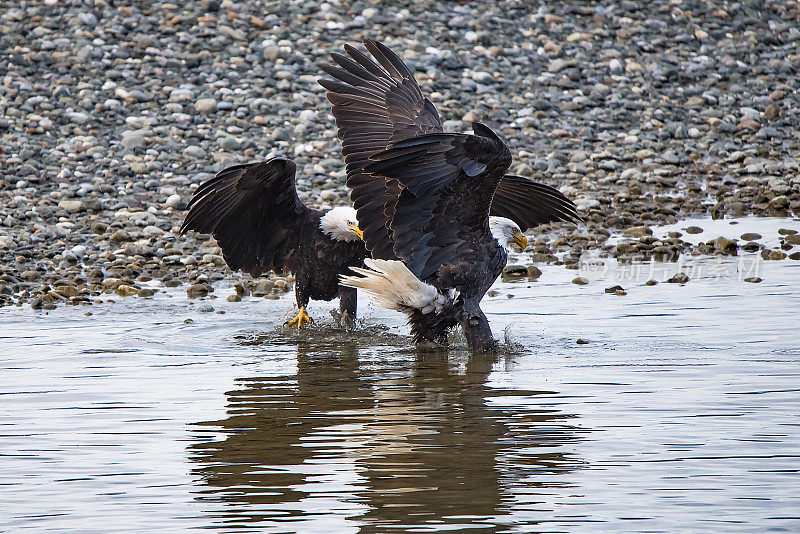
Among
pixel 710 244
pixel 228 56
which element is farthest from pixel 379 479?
pixel 228 56

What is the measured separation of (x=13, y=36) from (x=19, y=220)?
4056 mm

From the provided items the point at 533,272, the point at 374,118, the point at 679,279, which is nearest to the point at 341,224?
the point at 374,118

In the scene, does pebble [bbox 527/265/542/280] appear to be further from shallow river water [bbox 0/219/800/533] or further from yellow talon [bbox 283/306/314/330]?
yellow talon [bbox 283/306/314/330]

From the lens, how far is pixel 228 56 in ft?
37.5

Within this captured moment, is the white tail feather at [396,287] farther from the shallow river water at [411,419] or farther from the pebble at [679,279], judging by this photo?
the pebble at [679,279]

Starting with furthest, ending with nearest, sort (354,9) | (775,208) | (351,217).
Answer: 1. (354,9)
2. (775,208)
3. (351,217)

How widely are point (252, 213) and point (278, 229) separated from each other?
0.22 m

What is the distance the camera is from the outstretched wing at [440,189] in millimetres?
4766

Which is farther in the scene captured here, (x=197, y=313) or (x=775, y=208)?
(x=775, y=208)

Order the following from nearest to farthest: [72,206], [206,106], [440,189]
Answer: [440,189]
[72,206]
[206,106]

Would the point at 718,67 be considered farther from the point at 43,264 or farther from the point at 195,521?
the point at 195,521

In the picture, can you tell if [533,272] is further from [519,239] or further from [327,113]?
[327,113]

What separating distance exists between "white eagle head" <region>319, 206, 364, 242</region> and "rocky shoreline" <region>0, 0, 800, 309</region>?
1.08 m

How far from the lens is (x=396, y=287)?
5.49 metres
